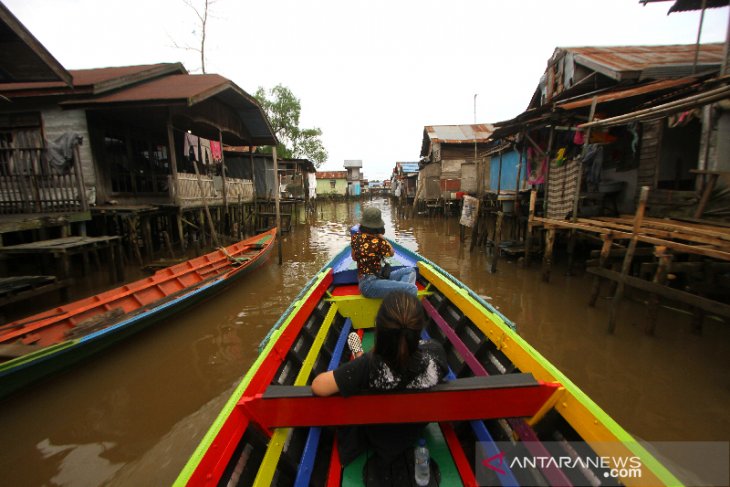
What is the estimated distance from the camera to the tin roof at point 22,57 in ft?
17.0

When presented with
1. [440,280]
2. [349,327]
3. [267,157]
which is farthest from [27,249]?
[267,157]

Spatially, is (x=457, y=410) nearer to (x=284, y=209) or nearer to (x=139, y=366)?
(x=139, y=366)

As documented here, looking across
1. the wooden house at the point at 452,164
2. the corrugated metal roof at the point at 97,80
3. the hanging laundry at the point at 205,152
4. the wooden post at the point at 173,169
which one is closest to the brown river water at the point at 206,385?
the wooden post at the point at 173,169

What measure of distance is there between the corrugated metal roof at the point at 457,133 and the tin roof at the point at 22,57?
59.7 feet

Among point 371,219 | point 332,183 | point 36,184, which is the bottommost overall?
point 371,219

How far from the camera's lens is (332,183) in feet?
141

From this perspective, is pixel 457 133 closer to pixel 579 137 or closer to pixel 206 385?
pixel 579 137

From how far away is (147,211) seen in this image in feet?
29.8

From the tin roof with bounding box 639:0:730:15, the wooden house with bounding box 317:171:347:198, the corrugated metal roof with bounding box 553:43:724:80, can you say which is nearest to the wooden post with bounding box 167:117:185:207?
the corrugated metal roof with bounding box 553:43:724:80

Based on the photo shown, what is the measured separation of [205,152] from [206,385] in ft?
32.5

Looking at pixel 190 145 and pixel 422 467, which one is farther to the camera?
pixel 190 145

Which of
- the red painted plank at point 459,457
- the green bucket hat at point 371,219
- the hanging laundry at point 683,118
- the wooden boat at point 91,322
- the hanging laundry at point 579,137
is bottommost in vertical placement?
the wooden boat at point 91,322

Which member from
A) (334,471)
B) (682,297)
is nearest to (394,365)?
(334,471)
